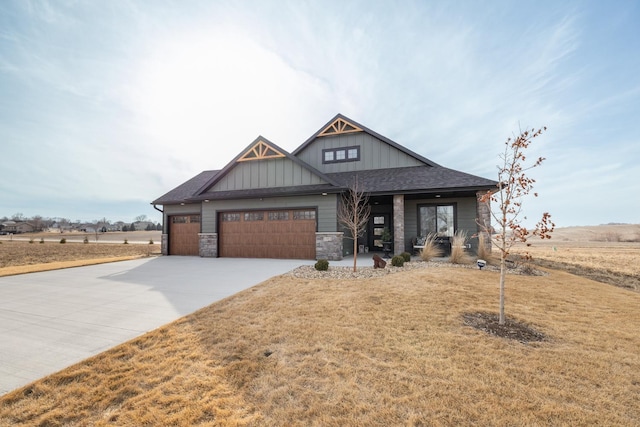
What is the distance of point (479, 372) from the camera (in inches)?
108

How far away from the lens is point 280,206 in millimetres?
12625

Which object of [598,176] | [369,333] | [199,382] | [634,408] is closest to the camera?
[634,408]

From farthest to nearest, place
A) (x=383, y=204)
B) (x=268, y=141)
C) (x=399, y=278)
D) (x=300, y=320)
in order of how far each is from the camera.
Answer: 1. (x=383, y=204)
2. (x=268, y=141)
3. (x=399, y=278)
4. (x=300, y=320)

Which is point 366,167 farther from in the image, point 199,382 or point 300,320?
point 199,382

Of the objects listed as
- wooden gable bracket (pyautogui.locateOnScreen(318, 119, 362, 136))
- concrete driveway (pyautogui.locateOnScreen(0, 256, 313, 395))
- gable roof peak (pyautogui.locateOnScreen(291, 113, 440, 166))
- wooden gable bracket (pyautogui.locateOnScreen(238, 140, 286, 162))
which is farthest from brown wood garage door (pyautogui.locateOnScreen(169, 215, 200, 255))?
wooden gable bracket (pyautogui.locateOnScreen(318, 119, 362, 136))

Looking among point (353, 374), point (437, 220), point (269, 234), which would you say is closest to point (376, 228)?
point (437, 220)

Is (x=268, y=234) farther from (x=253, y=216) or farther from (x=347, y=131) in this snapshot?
(x=347, y=131)

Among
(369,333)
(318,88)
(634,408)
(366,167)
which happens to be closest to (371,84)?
(318,88)

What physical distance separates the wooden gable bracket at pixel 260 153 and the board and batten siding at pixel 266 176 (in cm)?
22

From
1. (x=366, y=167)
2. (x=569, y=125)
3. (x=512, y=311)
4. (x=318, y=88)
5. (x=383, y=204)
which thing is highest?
(x=318, y=88)

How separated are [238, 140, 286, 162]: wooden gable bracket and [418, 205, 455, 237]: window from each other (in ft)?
26.9

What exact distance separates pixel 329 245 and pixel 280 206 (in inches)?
125

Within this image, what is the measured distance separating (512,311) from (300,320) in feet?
13.2

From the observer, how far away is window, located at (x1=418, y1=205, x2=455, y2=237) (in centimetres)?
1334
